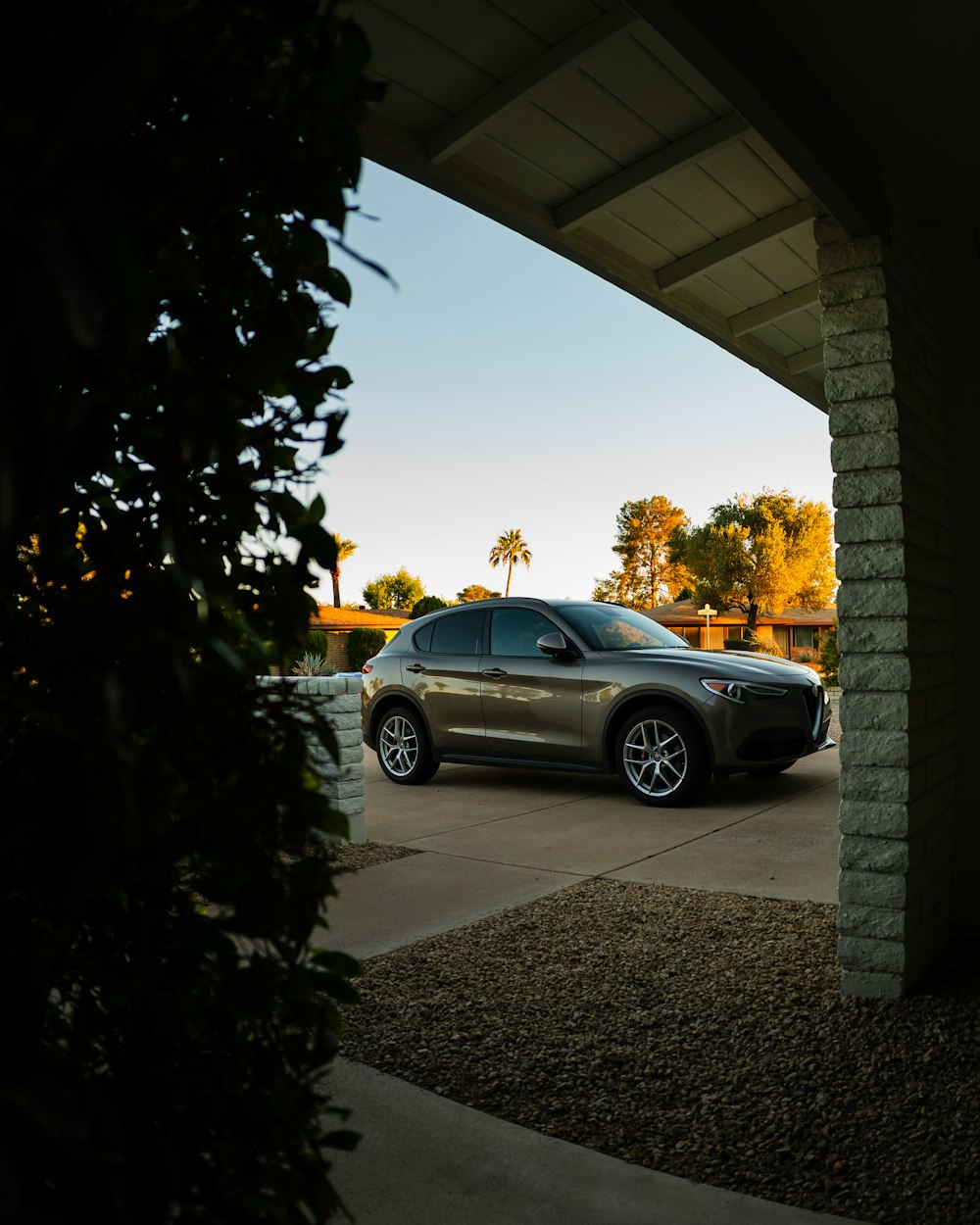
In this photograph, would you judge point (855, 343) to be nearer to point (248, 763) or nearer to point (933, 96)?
point (933, 96)

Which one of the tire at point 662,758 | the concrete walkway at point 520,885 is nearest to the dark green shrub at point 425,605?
the concrete walkway at point 520,885

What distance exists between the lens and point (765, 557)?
4503 centimetres

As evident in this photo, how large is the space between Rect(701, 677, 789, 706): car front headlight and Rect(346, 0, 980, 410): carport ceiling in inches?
130

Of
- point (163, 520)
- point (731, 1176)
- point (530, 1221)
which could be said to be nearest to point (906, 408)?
point (731, 1176)

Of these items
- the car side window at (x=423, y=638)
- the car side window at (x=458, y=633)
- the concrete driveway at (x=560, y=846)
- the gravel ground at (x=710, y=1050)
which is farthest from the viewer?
the car side window at (x=423, y=638)

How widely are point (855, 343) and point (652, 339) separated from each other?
4197cm

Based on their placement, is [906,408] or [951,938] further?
[951,938]

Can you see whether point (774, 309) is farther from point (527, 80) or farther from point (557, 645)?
point (557, 645)

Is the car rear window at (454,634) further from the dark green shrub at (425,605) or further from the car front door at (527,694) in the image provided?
the dark green shrub at (425,605)

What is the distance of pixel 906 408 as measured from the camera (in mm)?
3988

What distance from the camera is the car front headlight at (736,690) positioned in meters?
8.05

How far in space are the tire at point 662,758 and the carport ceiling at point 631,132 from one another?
3.55m

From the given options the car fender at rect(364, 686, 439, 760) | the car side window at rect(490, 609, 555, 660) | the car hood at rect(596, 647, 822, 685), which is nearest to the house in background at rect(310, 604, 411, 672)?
the car fender at rect(364, 686, 439, 760)

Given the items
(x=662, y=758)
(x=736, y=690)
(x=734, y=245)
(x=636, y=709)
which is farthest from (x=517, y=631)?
(x=734, y=245)
